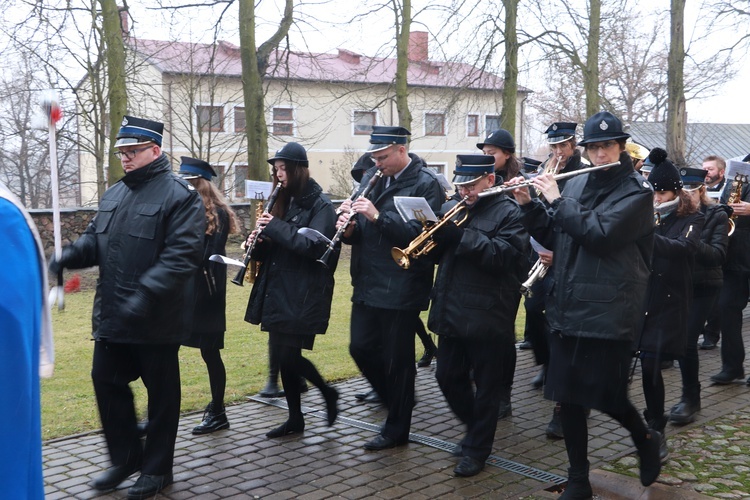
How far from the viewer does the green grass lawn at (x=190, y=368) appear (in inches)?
262

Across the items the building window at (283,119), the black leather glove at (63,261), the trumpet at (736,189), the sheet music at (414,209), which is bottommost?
the black leather glove at (63,261)

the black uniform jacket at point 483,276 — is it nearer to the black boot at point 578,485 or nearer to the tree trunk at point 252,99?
the black boot at point 578,485

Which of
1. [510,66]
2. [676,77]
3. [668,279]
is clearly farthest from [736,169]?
[510,66]

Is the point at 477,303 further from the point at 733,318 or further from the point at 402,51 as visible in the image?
the point at 402,51

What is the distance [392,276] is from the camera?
5.64 meters

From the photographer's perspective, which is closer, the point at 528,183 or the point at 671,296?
the point at 528,183

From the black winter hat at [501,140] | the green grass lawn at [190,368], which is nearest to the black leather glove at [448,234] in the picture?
the black winter hat at [501,140]

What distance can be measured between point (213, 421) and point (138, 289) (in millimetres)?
1804

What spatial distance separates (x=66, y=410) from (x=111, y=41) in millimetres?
10336

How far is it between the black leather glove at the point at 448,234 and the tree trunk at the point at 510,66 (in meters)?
13.6

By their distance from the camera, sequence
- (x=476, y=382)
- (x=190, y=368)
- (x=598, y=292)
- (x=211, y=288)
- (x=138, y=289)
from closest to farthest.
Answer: (x=598, y=292)
(x=138, y=289)
(x=476, y=382)
(x=211, y=288)
(x=190, y=368)

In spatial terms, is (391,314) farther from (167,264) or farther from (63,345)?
(63,345)

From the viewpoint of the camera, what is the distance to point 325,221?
5879 millimetres

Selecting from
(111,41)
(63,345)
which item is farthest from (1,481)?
(111,41)
